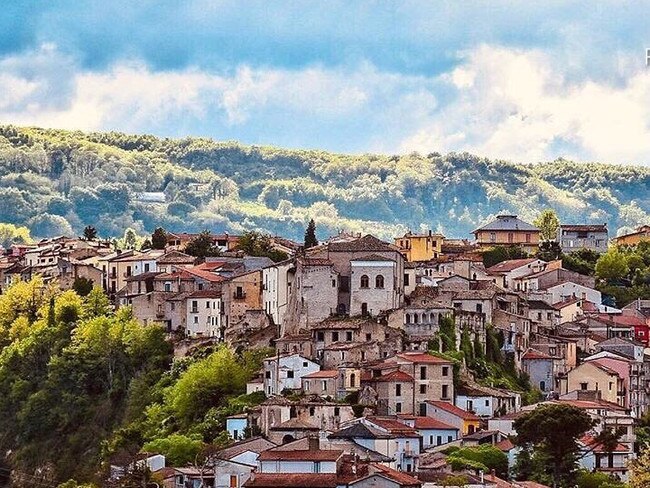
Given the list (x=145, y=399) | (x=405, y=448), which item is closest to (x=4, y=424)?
(x=145, y=399)

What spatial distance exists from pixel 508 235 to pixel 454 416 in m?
52.4

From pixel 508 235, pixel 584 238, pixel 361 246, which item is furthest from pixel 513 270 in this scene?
pixel 584 238

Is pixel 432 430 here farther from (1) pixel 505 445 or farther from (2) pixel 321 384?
(2) pixel 321 384

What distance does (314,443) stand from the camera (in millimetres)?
73625

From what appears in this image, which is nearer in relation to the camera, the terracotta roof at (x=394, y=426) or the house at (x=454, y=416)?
the terracotta roof at (x=394, y=426)

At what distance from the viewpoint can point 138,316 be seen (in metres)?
107

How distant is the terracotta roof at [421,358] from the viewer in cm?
8406

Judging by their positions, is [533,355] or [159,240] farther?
[159,240]

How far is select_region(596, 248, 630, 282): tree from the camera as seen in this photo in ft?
399

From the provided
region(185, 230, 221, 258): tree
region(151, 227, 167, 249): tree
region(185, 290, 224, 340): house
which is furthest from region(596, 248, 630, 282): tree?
region(185, 290, 224, 340): house

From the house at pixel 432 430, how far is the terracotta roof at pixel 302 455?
26.6 feet

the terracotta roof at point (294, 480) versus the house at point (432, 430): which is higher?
the house at point (432, 430)

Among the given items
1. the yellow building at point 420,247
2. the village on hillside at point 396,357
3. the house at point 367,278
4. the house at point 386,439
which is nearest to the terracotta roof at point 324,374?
the village on hillside at point 396,357

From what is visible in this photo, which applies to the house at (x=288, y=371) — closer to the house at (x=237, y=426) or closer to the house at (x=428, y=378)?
the house at (x=237, y=426)
